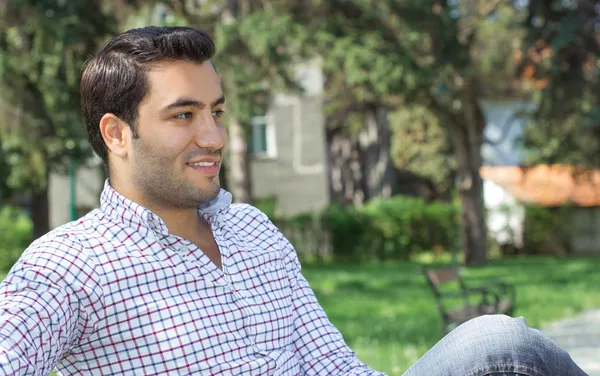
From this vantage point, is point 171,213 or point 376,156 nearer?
point 171,213

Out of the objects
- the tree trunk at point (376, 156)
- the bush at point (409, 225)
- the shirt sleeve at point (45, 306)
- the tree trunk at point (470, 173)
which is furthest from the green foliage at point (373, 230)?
the shirt sleeve at point (45, 306)

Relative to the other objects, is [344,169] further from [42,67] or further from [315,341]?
[315,341]

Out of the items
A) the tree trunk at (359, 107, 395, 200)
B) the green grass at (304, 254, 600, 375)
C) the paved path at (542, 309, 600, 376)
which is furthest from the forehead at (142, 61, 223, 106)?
the tree trunk at (359, 107, 395, 200)

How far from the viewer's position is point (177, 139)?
2633 mm

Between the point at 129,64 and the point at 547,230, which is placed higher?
the point at 129,64

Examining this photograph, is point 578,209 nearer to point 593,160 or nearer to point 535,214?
point 535,214

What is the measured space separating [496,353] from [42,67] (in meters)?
15.7

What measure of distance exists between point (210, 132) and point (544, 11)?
51.0 feet

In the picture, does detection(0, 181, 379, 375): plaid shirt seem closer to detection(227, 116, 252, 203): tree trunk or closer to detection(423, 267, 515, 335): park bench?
detection(423, 267, 515, 335): park bench

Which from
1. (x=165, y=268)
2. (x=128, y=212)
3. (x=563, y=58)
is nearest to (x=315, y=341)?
(x=165, y=268)

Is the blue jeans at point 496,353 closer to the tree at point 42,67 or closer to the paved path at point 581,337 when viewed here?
the paved path at point 581,337

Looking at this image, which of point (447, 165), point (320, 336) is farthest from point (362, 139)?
point (320, 336)

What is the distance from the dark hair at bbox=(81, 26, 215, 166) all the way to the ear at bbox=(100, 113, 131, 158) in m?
0.02

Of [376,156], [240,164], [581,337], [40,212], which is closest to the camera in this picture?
[581,337]
